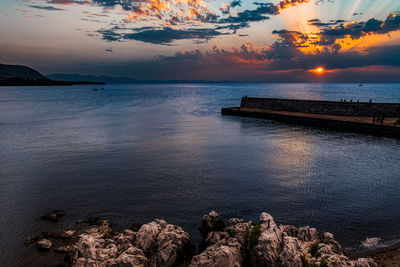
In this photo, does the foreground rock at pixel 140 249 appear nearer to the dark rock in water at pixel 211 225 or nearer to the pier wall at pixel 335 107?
the dark rock in water at pixel 211 225

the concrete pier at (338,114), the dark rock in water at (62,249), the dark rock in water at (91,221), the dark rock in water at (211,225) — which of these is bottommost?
the dark rock in water at (91,221)

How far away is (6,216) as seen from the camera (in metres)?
13.0

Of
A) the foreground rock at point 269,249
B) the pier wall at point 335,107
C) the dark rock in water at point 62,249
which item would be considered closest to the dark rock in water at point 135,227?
the dark rock in water at point 62,249

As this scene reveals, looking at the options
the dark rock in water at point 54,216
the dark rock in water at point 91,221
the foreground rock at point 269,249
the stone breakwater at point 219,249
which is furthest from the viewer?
the dark rock in water at point 54,216

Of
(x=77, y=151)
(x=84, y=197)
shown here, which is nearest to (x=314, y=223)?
(x=84, y=197)

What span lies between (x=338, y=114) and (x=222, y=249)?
38.7 m

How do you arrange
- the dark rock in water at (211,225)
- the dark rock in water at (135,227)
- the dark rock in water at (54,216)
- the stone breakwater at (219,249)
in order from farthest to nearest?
the dark rock in water at (54,216) → the dark rock in water at (135,227) → the dark rock in water at (211,225) → the stone breakwater at (219,249)

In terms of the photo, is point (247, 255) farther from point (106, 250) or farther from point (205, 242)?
point (106, 250)

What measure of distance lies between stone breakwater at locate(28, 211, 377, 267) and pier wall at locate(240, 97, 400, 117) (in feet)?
106

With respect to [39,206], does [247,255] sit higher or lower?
higher

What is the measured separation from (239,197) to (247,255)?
6.37 meters

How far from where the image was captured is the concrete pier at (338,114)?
107 feet

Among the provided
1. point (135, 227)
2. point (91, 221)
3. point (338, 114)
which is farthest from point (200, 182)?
point (338, 114)

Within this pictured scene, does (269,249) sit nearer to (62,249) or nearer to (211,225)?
(211,225)
